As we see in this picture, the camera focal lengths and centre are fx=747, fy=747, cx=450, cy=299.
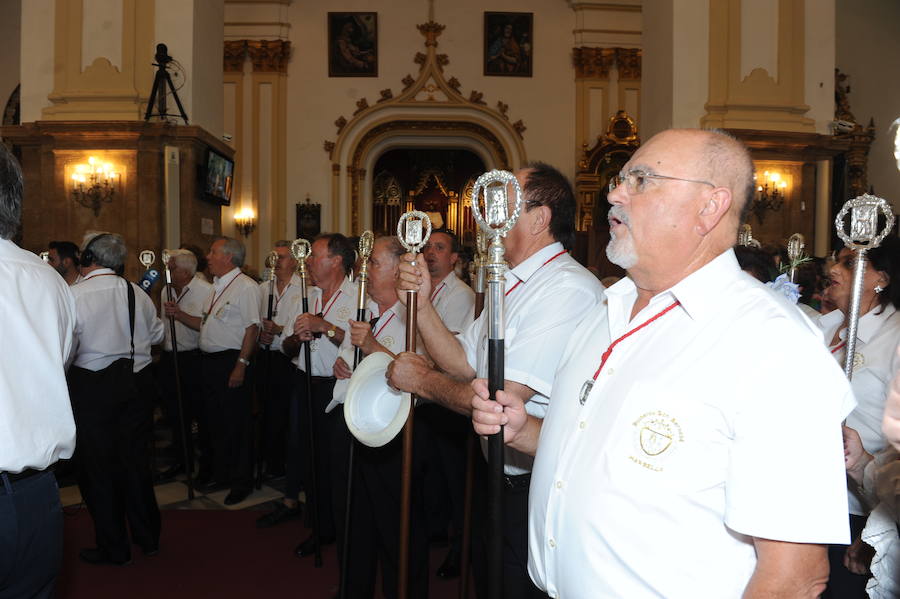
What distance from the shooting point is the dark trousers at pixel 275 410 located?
6.14 m

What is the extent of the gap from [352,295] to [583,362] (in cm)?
286

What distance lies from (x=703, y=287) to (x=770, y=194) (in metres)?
8.78

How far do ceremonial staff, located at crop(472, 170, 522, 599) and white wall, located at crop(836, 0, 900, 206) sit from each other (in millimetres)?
14709

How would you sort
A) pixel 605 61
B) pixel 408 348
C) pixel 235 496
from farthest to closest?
pixel 605 61 < pixel 235 496 < pixel 408 348

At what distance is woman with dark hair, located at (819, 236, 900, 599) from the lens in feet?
8.73

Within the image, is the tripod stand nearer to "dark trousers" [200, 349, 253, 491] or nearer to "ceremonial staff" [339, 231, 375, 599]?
"dark trousers" [200, 349, 253, 491]

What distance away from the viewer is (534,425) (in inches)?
83.8

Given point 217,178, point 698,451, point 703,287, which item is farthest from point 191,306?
point 698,451

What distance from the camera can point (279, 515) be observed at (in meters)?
5.21

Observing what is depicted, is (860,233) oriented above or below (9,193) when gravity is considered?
below

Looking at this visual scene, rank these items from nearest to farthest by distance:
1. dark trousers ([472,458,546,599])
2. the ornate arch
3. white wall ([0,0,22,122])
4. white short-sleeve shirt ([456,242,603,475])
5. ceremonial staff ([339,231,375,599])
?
white short-sleeve shirt ([456,242,603,475]) < dark trousers ([472,458,546,599]) < ceremonial staff ([339,231,375,599]) < white wall ([0,0,22,122]) < the ornate arch

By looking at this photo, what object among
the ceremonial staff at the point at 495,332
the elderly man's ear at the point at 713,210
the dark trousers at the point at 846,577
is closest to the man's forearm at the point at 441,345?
the ceremonial staff at the point at 495,332

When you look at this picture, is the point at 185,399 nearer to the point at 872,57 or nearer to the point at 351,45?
the point at 351,45

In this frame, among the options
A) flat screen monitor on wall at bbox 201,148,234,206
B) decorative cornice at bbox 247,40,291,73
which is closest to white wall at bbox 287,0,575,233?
decorative cornice at bbox 247,40,291,73
